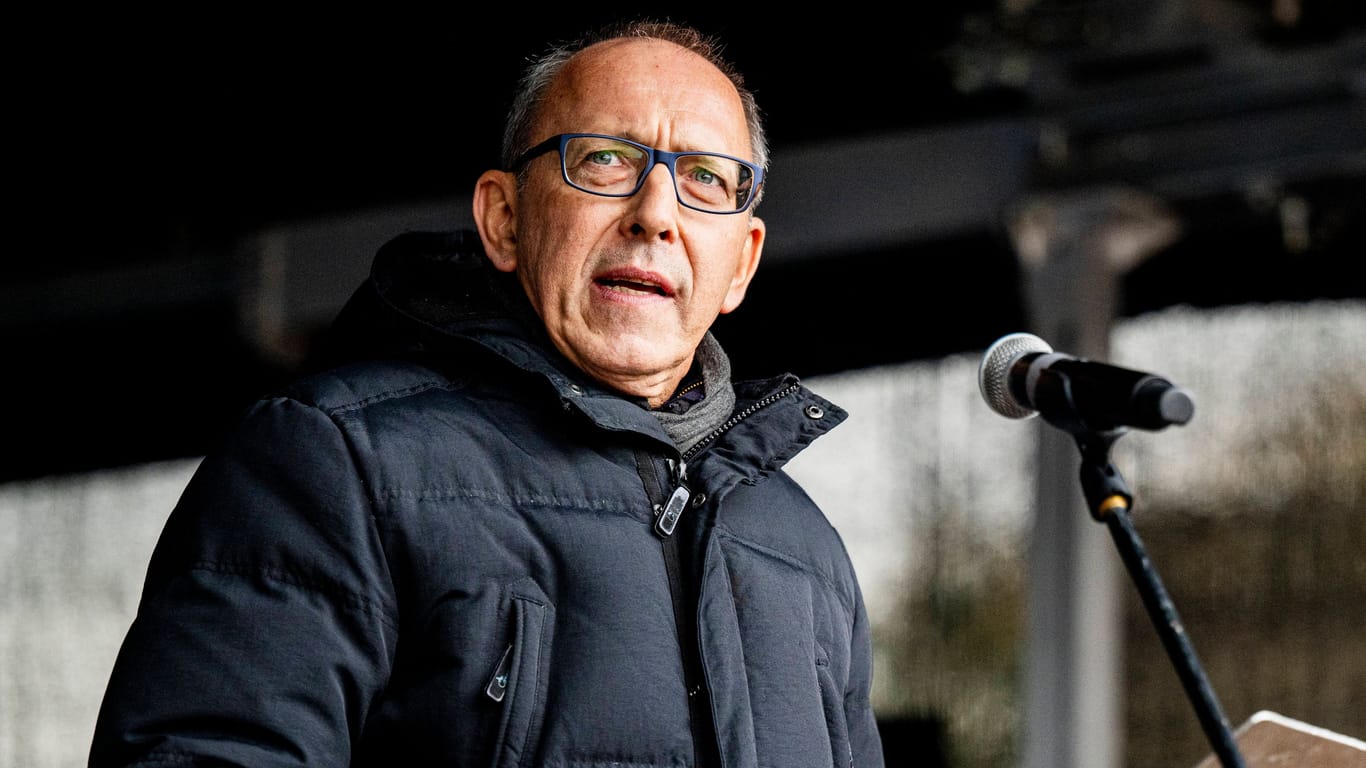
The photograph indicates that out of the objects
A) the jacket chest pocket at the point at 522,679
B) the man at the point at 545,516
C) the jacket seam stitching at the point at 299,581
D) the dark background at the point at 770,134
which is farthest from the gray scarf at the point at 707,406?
the dark background at the point at 770,134

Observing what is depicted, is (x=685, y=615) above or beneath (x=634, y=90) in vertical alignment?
beneath

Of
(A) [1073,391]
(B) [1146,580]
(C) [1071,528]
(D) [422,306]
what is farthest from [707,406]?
(C) [1071,528]

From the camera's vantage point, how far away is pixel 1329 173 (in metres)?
4.61

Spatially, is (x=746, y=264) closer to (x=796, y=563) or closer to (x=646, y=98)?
(x=646, y=98)

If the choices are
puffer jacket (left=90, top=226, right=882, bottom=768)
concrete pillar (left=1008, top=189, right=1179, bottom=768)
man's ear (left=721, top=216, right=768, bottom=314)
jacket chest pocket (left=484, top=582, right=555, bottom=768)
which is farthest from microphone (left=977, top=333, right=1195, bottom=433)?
concrete pillar (left=1008, top=189, right=1179, bottom=768)

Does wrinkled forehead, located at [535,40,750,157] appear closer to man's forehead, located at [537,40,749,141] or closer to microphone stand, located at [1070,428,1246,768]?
man's forehead, located at [537,40,749,141]

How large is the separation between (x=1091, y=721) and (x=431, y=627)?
391 cm

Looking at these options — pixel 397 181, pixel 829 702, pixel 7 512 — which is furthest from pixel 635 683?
pixel 7 512

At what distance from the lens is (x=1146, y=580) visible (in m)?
1.25

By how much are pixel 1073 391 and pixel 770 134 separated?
4.13 metres

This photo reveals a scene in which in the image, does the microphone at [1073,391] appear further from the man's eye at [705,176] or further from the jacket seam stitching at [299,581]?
the jacket seam stitching at [299,581]

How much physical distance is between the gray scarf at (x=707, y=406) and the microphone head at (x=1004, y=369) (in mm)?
261

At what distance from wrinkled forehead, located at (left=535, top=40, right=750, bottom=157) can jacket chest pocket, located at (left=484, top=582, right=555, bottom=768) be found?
0.50m

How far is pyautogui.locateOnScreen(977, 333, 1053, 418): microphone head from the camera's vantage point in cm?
148
